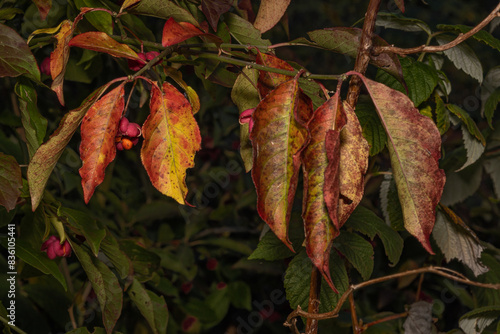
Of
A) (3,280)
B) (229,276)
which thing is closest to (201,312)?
(229,276)

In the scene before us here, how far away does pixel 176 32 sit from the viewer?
529mm

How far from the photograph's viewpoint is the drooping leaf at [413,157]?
459 mm

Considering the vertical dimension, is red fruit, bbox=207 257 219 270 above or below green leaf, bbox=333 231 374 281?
below

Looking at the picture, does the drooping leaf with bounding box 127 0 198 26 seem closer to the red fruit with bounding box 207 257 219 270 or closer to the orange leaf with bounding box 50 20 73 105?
the orange leaf with bounding box 50 20 73 105

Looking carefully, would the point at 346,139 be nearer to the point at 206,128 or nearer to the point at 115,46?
the point at 115,46

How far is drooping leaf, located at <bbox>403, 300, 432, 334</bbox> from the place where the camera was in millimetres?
824

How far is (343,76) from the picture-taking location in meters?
0.48

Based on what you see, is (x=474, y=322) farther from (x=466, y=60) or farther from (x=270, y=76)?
(x=270, y=76)

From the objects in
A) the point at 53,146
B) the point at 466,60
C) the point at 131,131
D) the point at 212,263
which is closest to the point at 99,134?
the point at 53,146

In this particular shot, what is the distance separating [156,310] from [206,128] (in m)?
0.96

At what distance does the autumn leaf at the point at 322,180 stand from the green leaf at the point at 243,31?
30cm

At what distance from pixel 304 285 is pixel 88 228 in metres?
0.32

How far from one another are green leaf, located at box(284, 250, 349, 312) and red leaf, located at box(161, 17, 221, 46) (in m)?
0.39

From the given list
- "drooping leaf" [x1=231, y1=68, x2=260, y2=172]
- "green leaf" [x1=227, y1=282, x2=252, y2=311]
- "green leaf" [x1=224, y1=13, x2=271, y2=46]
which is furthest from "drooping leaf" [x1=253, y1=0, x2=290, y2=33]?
"green leaf" [x1=227, y1=282, x2=252, y2=311]
